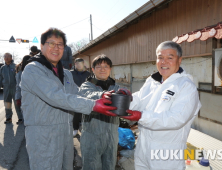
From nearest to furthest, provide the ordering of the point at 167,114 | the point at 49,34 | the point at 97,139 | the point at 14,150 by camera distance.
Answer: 1. the point at 167,114
2. the point at 49,34
3. the point at 97,139
4. the point at 14,150

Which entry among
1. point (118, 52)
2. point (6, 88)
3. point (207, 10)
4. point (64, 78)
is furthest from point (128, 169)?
point (118, 52)

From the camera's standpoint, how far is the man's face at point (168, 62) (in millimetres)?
1773

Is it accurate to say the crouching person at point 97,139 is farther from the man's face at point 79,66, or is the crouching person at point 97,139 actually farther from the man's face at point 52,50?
the man's face at point 79,66

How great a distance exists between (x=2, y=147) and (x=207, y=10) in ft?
18.7

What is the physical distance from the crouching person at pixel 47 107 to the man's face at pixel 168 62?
0.74 meters

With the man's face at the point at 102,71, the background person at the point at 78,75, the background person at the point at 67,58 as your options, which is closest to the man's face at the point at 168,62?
the man's face at the point at 102,71

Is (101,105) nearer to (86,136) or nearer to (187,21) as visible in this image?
(86,136)

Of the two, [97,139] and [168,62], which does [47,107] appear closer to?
[97,139]

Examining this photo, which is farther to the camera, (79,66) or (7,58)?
(7,58)

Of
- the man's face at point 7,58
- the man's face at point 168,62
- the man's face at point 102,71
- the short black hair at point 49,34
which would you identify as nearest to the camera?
the man's face at point 168,62

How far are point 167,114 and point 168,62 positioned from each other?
0.60m

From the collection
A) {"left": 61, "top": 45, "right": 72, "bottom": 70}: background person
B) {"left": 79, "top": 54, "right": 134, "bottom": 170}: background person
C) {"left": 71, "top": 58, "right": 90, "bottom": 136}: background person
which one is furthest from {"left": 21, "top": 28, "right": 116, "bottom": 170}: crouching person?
{"left": 61, "top": 45, "right": 72, "bottom": 70}: background person

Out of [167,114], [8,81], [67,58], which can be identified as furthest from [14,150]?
[167,114]

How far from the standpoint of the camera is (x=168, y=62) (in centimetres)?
179
